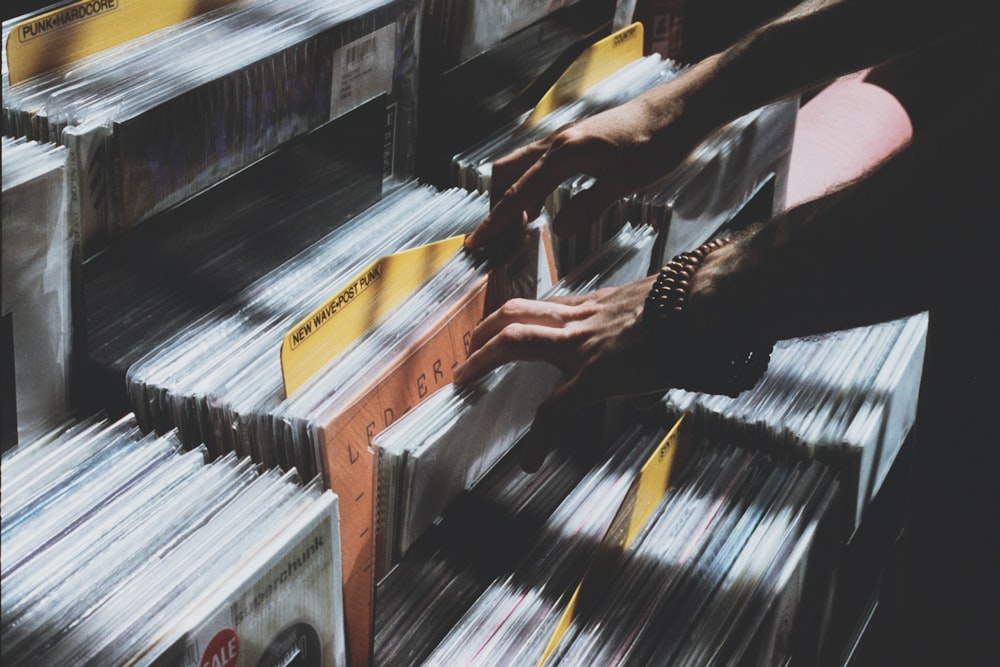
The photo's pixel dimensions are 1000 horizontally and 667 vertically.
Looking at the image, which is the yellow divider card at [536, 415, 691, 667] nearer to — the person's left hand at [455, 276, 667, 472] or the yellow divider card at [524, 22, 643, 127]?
the person's left hand at [455, 276, 667, 472]

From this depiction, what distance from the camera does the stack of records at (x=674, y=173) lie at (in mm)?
1511

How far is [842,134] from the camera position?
2.32 metres

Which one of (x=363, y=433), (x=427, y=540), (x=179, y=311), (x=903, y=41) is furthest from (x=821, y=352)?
(x=179, y=311)

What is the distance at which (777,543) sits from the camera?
1.39 metres

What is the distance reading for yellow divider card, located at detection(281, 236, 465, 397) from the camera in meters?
1.08

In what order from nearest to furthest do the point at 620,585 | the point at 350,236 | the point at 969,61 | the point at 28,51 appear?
the point at 28,51, the point at 620,585, the point at 350,236, the point at 969,61

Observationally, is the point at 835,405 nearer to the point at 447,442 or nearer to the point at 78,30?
the point at 447,442

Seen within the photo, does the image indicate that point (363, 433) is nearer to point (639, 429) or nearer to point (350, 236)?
point (350, 236)

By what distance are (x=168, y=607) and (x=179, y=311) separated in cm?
38

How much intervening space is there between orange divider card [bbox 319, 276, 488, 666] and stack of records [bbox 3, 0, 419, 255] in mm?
268

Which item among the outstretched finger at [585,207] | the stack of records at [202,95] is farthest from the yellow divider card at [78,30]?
the outstretched finger at [585,207]

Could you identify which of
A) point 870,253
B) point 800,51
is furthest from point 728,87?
point 870,253

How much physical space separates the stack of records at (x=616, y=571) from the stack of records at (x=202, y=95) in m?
0.50

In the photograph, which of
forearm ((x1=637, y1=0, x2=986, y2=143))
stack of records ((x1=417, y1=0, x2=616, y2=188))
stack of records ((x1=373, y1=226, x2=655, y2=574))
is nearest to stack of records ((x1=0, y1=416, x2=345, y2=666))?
stack of records ((x1=373, y1=226, x2=655, y2=574))
